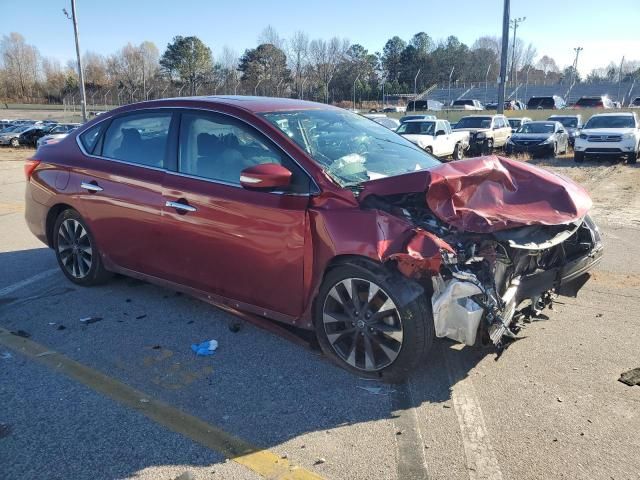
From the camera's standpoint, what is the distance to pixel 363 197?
3379mm

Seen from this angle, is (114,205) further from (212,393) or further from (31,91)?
(31,91)

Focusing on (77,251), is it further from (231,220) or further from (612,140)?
(612,140)

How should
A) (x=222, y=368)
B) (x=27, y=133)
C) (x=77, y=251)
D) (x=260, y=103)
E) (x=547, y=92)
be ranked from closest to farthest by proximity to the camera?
(x=222, y=368) < (x=260, y=103) < (x=77, y=251) < (x=27, y=133) < (x=547, y=92)

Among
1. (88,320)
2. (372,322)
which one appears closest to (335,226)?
(372,322)

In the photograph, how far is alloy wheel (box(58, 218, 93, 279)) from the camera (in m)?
5.01

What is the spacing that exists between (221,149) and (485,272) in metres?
2.11

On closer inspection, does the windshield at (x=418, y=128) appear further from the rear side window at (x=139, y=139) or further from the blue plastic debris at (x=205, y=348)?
the blue plastic debris at (x=205, y=348)

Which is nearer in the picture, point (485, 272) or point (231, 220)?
point (485, 272)

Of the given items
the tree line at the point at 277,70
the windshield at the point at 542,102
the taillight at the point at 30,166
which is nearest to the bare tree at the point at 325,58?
the tree line at the point at 277,70

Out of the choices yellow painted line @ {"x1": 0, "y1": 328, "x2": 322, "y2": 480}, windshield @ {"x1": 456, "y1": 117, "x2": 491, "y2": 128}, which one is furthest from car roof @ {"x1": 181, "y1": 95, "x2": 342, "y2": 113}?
windshield @ {"x1": 456, "y1": 117, "x2": 491, "y2": 128}

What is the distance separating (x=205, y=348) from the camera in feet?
12.7

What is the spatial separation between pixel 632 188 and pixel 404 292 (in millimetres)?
11240

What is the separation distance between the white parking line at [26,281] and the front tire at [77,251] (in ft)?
1.33

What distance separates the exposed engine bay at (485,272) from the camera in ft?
10.2
